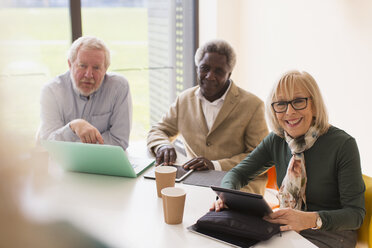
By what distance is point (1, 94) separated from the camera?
0.21 metres

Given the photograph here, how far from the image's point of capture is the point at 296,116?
4.97 feet

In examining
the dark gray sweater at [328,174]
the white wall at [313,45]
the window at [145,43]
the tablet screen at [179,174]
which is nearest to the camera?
the dark gray sweater at [328,174]

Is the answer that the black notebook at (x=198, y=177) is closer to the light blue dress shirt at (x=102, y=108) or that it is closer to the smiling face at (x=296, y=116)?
the smiling face at (x=296, y=116)

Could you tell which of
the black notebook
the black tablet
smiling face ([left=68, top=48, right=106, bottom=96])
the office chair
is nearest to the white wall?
the black notebook

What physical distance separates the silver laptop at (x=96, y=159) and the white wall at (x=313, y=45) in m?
1.11

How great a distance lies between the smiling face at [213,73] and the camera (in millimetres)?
2227

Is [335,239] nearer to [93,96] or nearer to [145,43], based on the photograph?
[93,96]

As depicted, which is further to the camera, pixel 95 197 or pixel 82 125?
pixel 82 125

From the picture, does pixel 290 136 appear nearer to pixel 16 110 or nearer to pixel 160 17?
pixel 16 110

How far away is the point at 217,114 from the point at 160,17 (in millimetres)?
2175

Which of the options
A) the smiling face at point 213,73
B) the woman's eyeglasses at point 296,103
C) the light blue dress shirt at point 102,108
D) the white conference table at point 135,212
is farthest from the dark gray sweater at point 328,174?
the light blue dress shirt at point 102,108

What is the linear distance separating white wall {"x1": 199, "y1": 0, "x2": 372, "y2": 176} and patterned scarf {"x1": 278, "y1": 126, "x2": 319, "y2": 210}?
77cm

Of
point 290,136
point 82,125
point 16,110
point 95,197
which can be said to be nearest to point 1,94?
point 16,110

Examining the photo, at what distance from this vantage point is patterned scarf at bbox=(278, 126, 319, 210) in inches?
59.1
